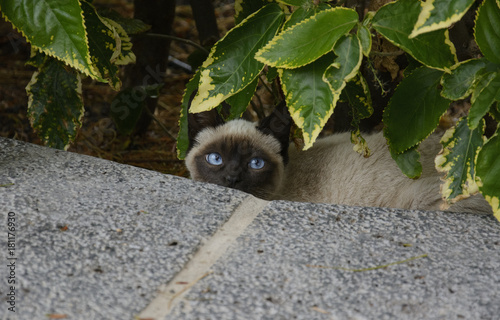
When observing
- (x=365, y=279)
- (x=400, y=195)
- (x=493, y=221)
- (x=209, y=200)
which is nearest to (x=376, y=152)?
(x=400, y=195)

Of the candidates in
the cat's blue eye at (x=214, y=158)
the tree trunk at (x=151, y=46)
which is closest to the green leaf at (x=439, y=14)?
the cat's blue eye at (x=214, y=158)

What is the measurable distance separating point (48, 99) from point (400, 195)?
64.1 inches

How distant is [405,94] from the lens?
220 cm

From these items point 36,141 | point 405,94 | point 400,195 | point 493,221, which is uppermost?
point 405,94

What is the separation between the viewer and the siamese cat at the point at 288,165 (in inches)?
109

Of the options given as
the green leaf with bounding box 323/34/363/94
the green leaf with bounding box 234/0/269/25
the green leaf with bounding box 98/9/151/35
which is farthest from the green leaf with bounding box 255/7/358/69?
the green leaf with bounding box 98/9/151/35

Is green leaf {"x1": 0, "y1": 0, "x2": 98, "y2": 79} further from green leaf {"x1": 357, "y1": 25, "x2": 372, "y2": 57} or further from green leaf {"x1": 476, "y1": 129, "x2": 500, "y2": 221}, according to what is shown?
green leaf {"x1": 476, "y1": 129, "x2": 500, "y2": 221}

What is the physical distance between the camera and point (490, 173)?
1.86 metres

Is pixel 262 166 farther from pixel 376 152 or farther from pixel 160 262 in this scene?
pixel 160 262

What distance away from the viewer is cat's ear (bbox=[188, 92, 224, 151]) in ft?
9.86

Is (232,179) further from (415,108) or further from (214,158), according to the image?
(415,108)

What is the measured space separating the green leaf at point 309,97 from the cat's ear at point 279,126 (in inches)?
31.8

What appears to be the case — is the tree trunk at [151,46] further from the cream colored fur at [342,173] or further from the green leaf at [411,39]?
the green leaf at [411,39]

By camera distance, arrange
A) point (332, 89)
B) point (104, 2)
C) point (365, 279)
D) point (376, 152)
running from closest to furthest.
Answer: point (365, 279)
point (332, 89)
point (376, 152)
point (104, 2)
